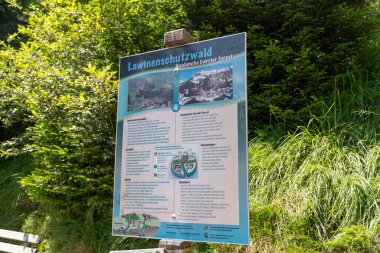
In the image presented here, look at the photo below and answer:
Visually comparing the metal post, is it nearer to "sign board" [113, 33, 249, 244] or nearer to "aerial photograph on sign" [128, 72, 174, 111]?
"sign board" [113, 33, 249, 244]

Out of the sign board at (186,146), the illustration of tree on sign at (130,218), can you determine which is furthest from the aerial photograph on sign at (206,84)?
the illustration of tree on sign at (130,218)

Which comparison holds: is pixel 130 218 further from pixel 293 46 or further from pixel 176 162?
pixel 293 46

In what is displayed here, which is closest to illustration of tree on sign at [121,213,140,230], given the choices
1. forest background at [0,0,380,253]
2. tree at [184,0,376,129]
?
forest background at [0,0,380,253]

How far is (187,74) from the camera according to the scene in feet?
9.12

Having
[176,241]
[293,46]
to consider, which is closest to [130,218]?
[176,241]

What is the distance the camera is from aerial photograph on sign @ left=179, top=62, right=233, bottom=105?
8.51ft

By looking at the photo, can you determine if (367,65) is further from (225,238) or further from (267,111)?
(225,238)

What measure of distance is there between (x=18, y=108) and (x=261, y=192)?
395cm

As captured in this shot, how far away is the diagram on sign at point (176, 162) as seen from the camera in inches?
102

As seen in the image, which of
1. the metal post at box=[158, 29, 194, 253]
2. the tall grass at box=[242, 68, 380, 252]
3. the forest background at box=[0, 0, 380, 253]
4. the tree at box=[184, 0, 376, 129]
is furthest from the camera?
the tree at box=[184, 0, 376, 129]

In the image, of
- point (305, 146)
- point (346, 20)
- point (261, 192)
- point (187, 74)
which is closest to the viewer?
point (187, 74)

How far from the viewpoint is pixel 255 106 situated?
15.5 ft

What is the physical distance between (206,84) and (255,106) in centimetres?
219

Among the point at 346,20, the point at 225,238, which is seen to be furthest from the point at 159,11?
the point at 225,238
